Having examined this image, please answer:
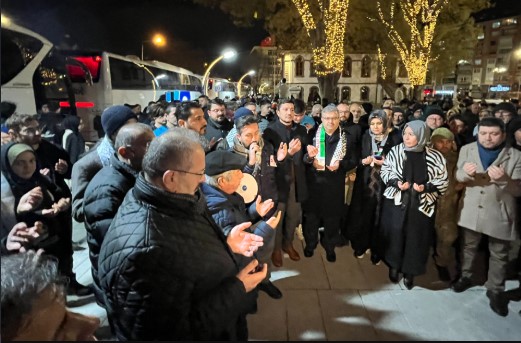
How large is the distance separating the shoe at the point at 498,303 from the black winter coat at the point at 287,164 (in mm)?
2330

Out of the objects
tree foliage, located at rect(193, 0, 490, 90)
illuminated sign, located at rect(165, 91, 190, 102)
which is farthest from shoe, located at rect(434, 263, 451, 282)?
tree foliage, located at rect(193, 0, 490, 90)

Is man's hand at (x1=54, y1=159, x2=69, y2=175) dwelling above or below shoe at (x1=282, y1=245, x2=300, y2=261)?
above

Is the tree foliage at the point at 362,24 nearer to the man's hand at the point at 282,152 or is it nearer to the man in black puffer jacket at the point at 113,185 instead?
the man's hand at the point at 282,152

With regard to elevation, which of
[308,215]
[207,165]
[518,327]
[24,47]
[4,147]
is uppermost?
[24,47]

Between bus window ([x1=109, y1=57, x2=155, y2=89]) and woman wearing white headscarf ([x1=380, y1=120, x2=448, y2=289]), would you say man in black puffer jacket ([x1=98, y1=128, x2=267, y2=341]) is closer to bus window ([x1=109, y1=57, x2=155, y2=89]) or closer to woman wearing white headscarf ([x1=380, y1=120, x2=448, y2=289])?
woman wearing white headscarf ([x1=380, y1=120, x2=448, y2=289])

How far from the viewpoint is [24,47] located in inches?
62.0

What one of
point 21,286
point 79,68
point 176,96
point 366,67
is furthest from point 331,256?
point 366,67

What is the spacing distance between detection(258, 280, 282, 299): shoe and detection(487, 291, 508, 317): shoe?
2192 mm

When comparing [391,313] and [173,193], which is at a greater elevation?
[173,193]

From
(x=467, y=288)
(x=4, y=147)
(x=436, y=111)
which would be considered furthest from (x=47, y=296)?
(x=436, y=111)

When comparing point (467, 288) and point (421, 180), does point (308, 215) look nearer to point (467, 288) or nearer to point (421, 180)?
point (421, 180)

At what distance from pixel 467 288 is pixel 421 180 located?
138 cm

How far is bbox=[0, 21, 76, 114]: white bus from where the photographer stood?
1.29m

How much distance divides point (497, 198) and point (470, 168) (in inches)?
16.1
